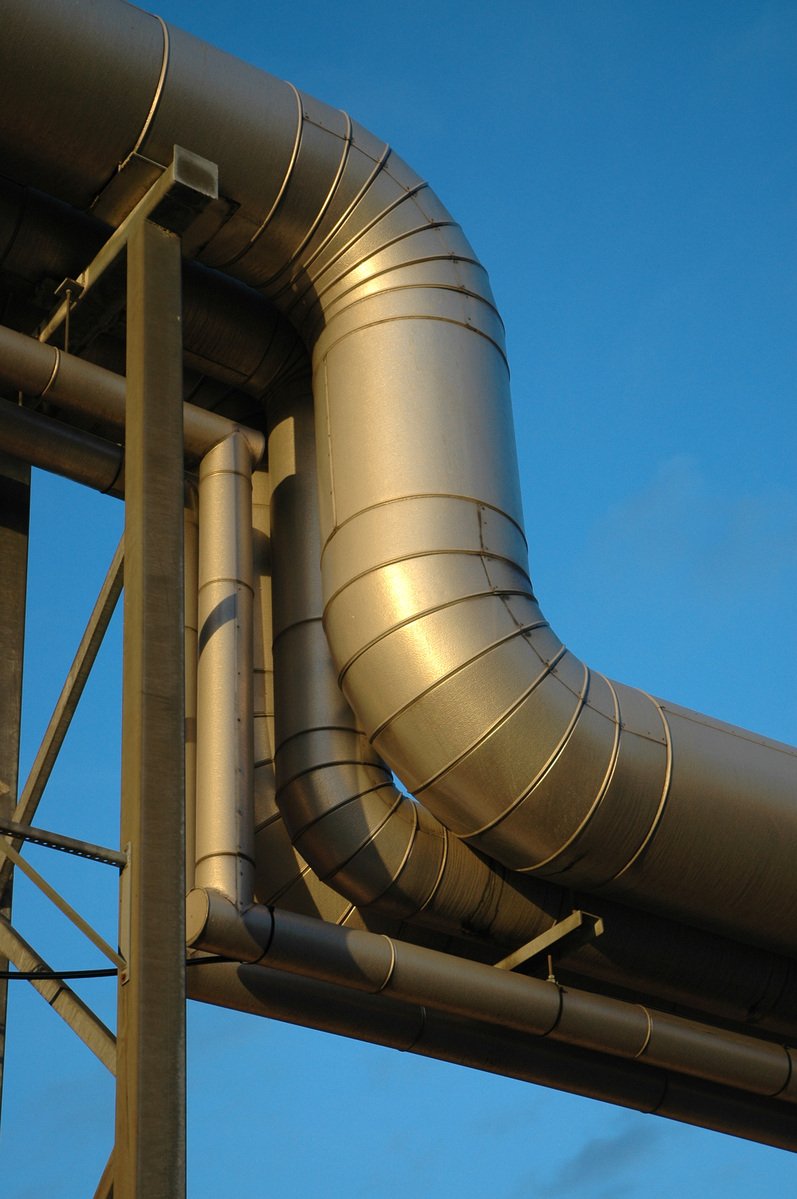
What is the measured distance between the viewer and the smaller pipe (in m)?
9.74

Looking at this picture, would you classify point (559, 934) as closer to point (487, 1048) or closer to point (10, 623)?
point (487, 1048)

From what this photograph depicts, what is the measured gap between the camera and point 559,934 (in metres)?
10.6

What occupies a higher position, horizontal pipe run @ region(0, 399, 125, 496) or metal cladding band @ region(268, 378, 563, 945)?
horizontal pipe run @ region(0, 399, 125, 496)

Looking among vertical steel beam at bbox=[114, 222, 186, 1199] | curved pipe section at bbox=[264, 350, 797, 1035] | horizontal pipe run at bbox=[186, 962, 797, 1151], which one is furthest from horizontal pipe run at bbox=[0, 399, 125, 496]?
horizontal pipe run at bbox=[186, 962, 797, 1151]

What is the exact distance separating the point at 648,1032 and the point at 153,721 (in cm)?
485

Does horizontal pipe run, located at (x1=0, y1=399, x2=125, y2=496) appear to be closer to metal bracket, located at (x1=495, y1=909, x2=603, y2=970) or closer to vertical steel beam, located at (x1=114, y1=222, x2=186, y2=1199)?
vertical steel beam, located at (x1=114, y1=222, x2=186, y2=1199)

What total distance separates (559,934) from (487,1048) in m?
1.08

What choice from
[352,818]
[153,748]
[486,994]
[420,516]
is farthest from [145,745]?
[486,994]

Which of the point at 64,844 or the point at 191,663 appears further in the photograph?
the point at 191,663

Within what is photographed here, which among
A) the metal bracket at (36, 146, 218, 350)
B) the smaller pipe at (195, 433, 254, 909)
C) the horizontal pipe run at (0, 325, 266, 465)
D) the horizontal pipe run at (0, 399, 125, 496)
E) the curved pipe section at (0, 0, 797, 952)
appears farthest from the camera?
the horizontal pipe run at (0, 399, 125, 496)

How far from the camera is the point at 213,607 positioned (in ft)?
34.4

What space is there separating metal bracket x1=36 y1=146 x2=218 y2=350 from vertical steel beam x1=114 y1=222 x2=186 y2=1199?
17 cm

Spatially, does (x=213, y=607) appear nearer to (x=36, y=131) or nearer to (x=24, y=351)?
(x=24, y=351)

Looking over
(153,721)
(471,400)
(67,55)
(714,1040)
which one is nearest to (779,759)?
(714,1040)
